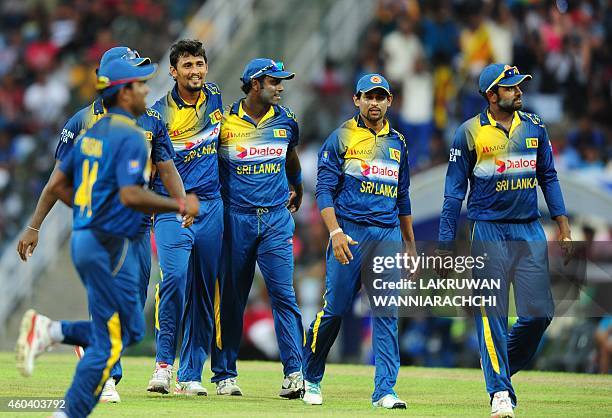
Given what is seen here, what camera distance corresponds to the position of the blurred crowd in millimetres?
21969

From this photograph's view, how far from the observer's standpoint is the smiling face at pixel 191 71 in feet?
38.4

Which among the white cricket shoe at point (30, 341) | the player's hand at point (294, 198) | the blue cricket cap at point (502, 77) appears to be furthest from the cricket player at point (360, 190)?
the white cricket shoe at point (30, 341)

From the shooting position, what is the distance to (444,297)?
12.3 metres

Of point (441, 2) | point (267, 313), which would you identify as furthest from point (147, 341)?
point (441, 2)

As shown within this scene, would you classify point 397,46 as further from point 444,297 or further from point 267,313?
point 444,297

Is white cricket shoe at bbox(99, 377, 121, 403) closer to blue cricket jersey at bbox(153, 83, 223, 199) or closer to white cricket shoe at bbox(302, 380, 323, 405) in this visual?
white cricket shoe at bbox(302, 380, 323, 405)

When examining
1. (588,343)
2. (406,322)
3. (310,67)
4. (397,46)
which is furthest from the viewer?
(310,67)

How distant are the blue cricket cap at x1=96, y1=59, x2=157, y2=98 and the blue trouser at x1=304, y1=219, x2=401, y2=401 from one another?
2.70 m

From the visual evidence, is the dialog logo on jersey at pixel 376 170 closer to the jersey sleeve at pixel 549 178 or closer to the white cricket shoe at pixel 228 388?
the jersey sleeve at pixel 549 178

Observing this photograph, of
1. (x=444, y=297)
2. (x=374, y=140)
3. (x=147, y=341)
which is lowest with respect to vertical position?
(x=147, y=341)

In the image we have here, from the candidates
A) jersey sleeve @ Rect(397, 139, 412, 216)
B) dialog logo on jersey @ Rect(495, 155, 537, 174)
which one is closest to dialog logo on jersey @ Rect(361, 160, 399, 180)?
jersey sleeve @ Rect(397, 139, 412, 216)

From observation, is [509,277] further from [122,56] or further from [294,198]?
[122,56]

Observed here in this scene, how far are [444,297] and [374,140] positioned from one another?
6.27 feet

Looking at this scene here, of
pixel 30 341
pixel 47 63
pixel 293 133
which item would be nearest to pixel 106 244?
pixel 30 341
